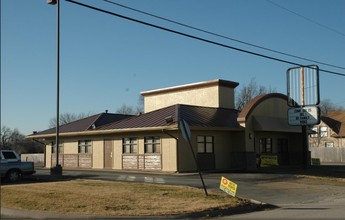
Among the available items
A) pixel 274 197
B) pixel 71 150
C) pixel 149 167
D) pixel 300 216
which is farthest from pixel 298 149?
pixel 300 216

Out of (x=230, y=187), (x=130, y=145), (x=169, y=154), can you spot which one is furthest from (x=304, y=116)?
(x=230, y=187)

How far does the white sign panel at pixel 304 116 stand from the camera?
29.5m

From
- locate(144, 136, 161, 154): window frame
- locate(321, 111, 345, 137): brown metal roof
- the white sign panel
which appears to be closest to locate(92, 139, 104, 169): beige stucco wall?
locate(144, 136, 161, 154): window frame

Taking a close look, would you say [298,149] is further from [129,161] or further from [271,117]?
[129,161]

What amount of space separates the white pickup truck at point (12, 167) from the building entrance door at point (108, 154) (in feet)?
30.6

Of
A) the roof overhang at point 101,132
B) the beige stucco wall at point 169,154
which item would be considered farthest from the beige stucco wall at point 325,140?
the beige stucco wall at point 169,154

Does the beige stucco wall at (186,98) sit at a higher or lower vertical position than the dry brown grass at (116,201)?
higher

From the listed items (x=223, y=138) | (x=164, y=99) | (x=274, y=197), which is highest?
(x=164, y=99)

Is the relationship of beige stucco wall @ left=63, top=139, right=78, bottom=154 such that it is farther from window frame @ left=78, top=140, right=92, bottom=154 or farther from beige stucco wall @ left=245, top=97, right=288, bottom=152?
beige stucco wall @ left=245, top=97, right=288, bottom=152

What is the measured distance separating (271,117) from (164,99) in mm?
8942

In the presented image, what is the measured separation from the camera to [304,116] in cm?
3019

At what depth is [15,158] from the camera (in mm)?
22141

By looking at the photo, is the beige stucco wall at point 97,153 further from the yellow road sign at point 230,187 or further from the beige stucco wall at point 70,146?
the yellow road sign at point 230,187

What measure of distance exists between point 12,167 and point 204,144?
1205cm
